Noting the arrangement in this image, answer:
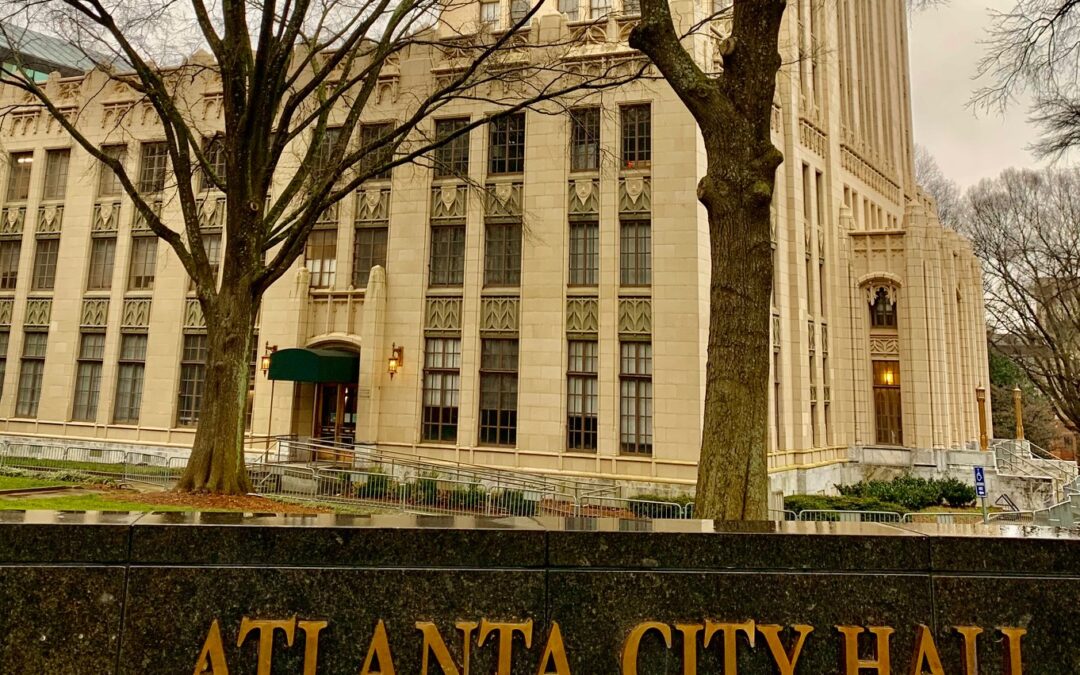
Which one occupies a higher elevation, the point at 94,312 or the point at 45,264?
the point at 45,264

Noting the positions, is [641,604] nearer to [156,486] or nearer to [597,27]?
[156,486]

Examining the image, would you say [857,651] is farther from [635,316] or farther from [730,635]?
[635,316]

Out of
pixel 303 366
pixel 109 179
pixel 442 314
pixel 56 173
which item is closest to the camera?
pixel 303 366

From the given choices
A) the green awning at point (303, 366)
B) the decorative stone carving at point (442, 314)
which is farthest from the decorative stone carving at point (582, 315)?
the green awning at point (303, 366)

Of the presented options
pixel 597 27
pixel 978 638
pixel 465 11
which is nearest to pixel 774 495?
pixel 978 638

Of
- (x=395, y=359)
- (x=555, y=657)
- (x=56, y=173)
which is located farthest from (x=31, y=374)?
(x=555, y=657)

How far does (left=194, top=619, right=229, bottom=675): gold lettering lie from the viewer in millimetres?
4121

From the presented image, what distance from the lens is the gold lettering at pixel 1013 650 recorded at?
4.19 metres

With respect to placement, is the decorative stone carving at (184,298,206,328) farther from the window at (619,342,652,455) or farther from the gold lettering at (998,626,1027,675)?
the gold lettering at (998,626,1027,675)

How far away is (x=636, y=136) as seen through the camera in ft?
69.6

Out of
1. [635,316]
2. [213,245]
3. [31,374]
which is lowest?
[31,374]

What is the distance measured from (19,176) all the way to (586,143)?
25.5 metres

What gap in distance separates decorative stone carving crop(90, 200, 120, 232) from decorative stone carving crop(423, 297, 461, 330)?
1448cm

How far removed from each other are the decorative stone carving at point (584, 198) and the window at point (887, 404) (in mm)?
16162
